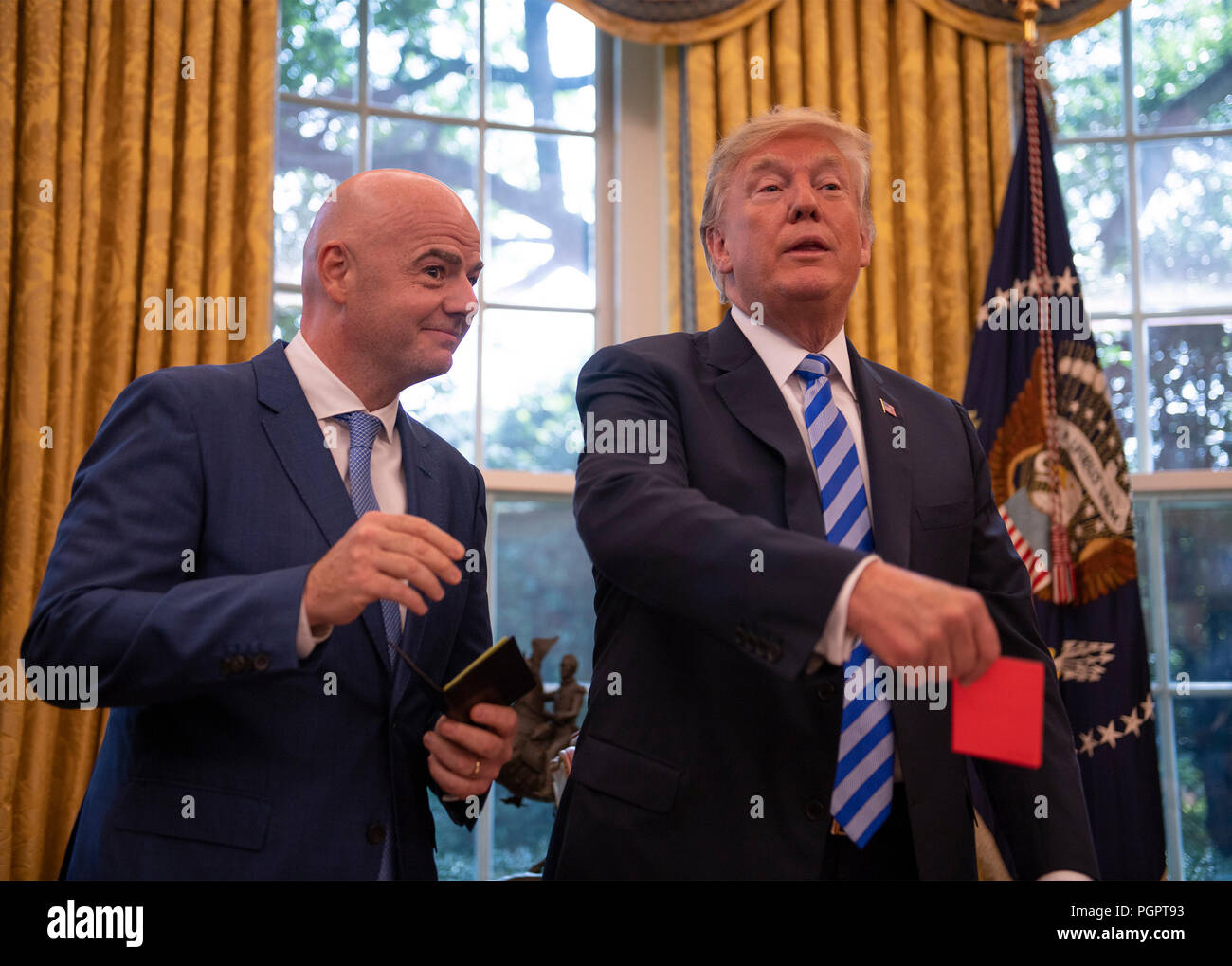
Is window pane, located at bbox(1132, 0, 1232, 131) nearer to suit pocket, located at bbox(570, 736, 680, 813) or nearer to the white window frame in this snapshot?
the white window frame

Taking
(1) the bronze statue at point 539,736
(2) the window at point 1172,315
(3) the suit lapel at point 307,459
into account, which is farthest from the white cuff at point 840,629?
(2) the window at point 1172,315

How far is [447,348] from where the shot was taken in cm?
209

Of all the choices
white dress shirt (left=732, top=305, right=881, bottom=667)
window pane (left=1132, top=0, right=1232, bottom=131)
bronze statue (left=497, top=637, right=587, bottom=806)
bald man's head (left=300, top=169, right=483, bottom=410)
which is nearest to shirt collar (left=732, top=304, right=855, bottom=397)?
white dress shirt (left=732, top=305, right=881, bottom=667)

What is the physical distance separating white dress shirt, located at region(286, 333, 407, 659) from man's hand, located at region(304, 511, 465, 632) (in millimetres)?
412

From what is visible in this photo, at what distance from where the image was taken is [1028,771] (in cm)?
161

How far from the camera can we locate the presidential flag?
3.76m

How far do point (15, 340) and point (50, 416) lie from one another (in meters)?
0.24

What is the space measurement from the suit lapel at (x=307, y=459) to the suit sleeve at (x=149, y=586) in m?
0.13

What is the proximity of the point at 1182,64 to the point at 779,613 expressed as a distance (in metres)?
4.14

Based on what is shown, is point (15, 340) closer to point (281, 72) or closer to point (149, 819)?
point (281, 72)

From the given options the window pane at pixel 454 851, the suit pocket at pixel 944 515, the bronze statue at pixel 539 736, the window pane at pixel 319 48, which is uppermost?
the window pane at pixel 319 48

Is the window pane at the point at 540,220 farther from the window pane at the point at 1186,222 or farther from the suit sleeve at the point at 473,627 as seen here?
the suit sleeve at the point at 473,627

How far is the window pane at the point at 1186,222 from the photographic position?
443cm
